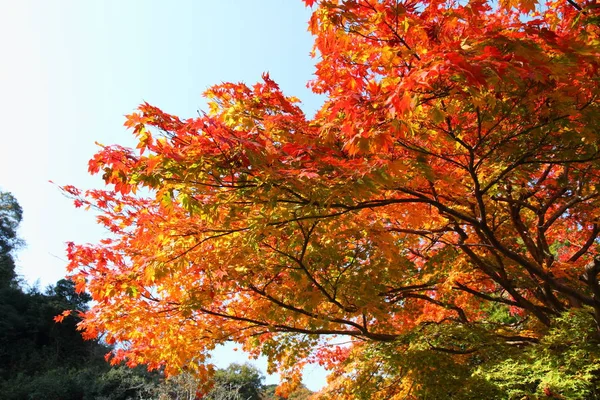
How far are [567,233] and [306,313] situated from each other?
614 centimetres

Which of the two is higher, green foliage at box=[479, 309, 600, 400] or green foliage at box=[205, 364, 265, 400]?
green foliage at box=[205, 364, 265, 400]

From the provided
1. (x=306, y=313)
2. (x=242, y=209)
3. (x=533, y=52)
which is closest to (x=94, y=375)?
(x=306, y=313)

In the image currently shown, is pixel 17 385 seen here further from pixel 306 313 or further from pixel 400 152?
pixel 400 152

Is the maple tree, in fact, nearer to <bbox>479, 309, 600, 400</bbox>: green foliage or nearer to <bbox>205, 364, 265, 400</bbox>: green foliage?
<bbox>479, 309, 600, 400</bbox>: green foliage

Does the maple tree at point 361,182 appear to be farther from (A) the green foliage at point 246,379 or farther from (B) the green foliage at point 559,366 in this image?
(A) the green foliage at point 246,379

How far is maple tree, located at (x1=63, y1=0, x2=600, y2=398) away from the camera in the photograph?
2412 millimetres

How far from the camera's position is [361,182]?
2.37 meters

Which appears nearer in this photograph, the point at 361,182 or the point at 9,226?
the point at 361,182

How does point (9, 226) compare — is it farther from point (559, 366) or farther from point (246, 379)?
point (559, 366)

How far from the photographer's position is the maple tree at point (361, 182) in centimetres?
241

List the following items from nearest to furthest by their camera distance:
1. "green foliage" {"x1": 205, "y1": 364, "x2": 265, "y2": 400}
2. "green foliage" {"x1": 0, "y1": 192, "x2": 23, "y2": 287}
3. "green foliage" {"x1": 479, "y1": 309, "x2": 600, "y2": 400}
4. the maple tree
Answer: the maple tree
"green foliage" {"x1": 479, "y1": 309, "x2": 600, "y2": 400}
"green foliage" {"x1": 205, "y1": 364, "x2": 265, "y2": 400}
"green foliage" {"x1": 0, "y1": 192, "x2": 23, "y2": 287}

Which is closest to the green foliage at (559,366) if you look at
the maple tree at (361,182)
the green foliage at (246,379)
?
the maple tree at (361,182)

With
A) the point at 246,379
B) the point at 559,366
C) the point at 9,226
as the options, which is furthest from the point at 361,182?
the point at 9,226

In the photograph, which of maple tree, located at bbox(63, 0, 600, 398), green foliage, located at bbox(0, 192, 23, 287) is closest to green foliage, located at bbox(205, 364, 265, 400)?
green foliage, located at bbox(0, 192, 23, 287)
